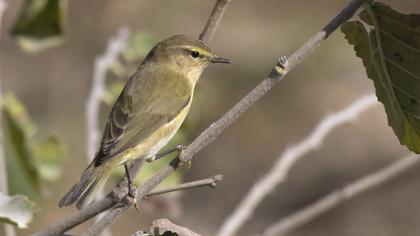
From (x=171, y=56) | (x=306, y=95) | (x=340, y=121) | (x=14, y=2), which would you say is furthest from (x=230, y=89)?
(x=340, y=121)

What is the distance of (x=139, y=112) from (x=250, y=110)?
280 inches

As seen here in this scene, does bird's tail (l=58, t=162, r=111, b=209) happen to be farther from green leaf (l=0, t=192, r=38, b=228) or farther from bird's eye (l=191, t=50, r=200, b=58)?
bird's eye (l=191, t=50, r=200, b=58)

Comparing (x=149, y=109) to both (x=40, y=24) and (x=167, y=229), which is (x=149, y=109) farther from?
(x=167, y=229)

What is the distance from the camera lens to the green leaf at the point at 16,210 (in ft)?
7.38

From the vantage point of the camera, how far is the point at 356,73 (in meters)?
11.6

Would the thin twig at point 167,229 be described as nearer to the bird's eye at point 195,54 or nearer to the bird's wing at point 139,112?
the bird's wing at point 139,112

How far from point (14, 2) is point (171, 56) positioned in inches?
304

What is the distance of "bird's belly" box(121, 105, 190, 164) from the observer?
3604 millimetres

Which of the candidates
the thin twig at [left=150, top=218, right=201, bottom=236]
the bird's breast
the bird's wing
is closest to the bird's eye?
the bird's wing

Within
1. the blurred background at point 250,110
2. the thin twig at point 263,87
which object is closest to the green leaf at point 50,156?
the thin twig at point 263,87

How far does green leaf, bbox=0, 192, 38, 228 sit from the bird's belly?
1.19m

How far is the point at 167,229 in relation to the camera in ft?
6.46

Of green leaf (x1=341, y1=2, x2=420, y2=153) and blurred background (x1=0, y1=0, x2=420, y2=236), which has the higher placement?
blurred background (x1=0, y1=0, x2=420, y2=236)

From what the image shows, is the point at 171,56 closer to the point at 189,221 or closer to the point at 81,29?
the point at 189,221
